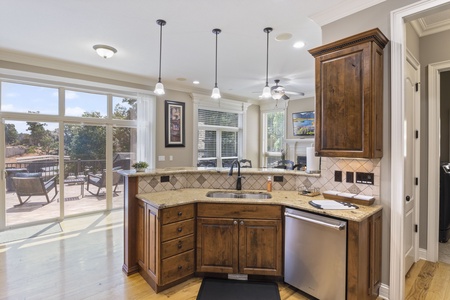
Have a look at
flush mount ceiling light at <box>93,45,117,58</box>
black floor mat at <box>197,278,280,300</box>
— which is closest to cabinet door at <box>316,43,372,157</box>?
black floor mat at <box>197,278,280,300</box>

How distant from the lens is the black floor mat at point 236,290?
230 centimetres

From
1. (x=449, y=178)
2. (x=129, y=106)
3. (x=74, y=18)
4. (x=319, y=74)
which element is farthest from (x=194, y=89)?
(x=449, y=178)

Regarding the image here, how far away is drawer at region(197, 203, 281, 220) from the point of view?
245cm

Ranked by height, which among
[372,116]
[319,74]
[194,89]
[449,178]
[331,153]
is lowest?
[449,178]

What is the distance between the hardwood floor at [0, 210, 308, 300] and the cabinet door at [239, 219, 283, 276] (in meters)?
0.28

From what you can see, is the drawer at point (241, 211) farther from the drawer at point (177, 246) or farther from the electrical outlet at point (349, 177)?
the electrical outlet at point (349, 177)

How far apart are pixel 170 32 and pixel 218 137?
13.3 ft

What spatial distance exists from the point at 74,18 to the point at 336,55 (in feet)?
9.50

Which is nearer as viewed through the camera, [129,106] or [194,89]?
[129,106]

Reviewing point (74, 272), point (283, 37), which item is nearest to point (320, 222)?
point (283, 37)

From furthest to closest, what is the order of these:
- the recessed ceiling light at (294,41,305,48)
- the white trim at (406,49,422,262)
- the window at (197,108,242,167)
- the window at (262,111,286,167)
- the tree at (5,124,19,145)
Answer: the window at (262,111,286,167), the window at (197,108,242,167), the tree at (5,124,19,145), the recessed ceiling light at (294,41,305,48), the white trim at (406,49,422,262)

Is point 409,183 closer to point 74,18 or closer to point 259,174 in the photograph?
point 259,174

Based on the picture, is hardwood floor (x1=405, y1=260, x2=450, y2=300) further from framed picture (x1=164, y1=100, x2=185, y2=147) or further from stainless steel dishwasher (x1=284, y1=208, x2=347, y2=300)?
framed picture (x1=164, y1=100, x2=185, y2=147)

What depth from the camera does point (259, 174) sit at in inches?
119
